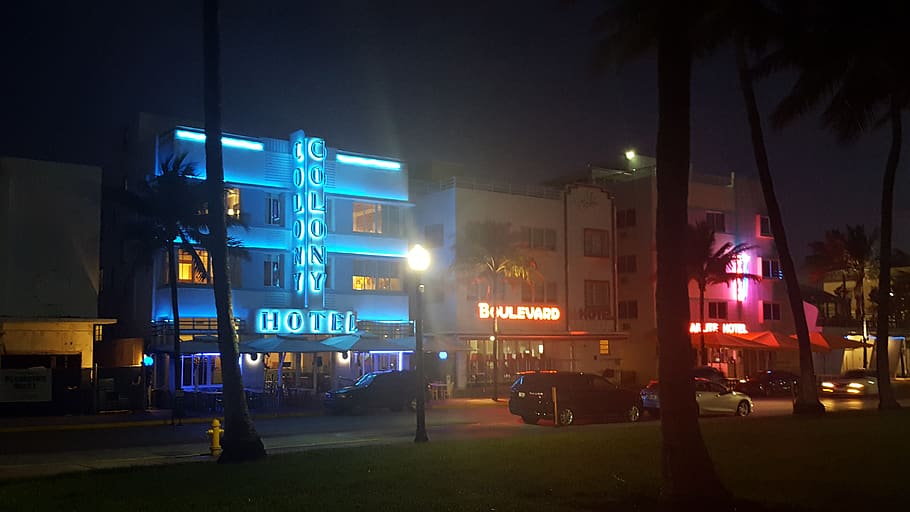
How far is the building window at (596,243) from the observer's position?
55312mm

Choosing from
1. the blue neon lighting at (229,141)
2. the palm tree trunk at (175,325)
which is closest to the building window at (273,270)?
the blue neon lighting at (229,141)

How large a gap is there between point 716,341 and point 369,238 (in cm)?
2298

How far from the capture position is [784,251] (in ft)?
92.8

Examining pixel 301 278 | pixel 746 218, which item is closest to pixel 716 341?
pixel 746 218

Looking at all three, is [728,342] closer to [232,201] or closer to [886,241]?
[886,241]

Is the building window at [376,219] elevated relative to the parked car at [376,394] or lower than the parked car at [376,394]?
elevated

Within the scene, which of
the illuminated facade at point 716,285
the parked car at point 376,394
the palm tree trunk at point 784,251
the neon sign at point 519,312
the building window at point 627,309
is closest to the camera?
the palm tree trunk at point 784,251

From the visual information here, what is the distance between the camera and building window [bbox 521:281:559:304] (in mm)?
51750

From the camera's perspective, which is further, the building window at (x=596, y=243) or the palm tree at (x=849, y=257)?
the palm tree at (x=849, y=257)

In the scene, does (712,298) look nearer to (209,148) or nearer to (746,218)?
(746,218)

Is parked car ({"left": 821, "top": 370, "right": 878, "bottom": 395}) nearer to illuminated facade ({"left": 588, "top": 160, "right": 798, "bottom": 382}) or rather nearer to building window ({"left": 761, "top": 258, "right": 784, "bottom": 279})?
illuminated facade ({"left": 588, "top": 160, "right": 798, "bottom": 382})

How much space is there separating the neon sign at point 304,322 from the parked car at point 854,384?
82.2 feet

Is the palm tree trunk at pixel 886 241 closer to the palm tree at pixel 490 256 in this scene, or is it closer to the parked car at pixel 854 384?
the parked car at pixel 854 384

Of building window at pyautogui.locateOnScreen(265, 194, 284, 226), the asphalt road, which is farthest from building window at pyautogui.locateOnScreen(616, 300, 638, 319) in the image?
building window at pyautogui.locateOnScreen(265, 194, 284, 226)
